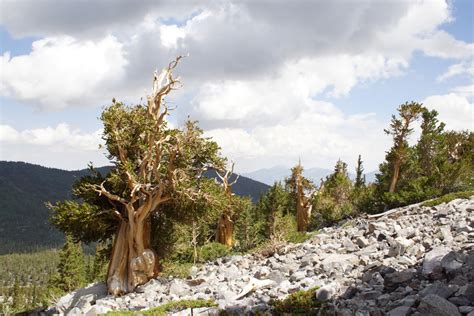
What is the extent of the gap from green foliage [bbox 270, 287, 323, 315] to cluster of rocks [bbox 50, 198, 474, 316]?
0.24 metres

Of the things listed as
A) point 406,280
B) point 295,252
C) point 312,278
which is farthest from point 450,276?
point 295,252

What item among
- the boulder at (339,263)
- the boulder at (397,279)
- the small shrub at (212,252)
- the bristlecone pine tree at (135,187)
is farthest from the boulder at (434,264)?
Answer: the small shrub at (212,252)

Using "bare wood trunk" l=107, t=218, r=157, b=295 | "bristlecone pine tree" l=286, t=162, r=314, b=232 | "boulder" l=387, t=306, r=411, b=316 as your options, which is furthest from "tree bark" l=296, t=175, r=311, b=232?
A: "boulder" l=387, t=306, r=411, b=316

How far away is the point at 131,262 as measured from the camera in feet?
52.9

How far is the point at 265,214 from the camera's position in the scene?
3788cm

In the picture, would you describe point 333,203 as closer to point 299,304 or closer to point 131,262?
point 131,262

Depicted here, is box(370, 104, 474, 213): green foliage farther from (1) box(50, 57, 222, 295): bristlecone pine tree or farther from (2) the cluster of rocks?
(1) box(50, 57, 222, 295): bristlecone pine tree

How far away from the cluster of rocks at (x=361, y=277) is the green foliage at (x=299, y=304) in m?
0.24

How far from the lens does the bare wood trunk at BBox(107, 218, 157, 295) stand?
631 inches

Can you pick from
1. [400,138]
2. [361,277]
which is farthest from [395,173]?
[361,277]

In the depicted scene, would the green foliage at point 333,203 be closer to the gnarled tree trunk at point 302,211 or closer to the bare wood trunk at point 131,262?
the gnarled tree trunk at point 302,211

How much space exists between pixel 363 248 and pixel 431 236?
86.6 inches

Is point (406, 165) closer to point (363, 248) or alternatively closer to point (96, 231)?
point (363, 248)

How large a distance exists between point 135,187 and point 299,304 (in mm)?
7964
